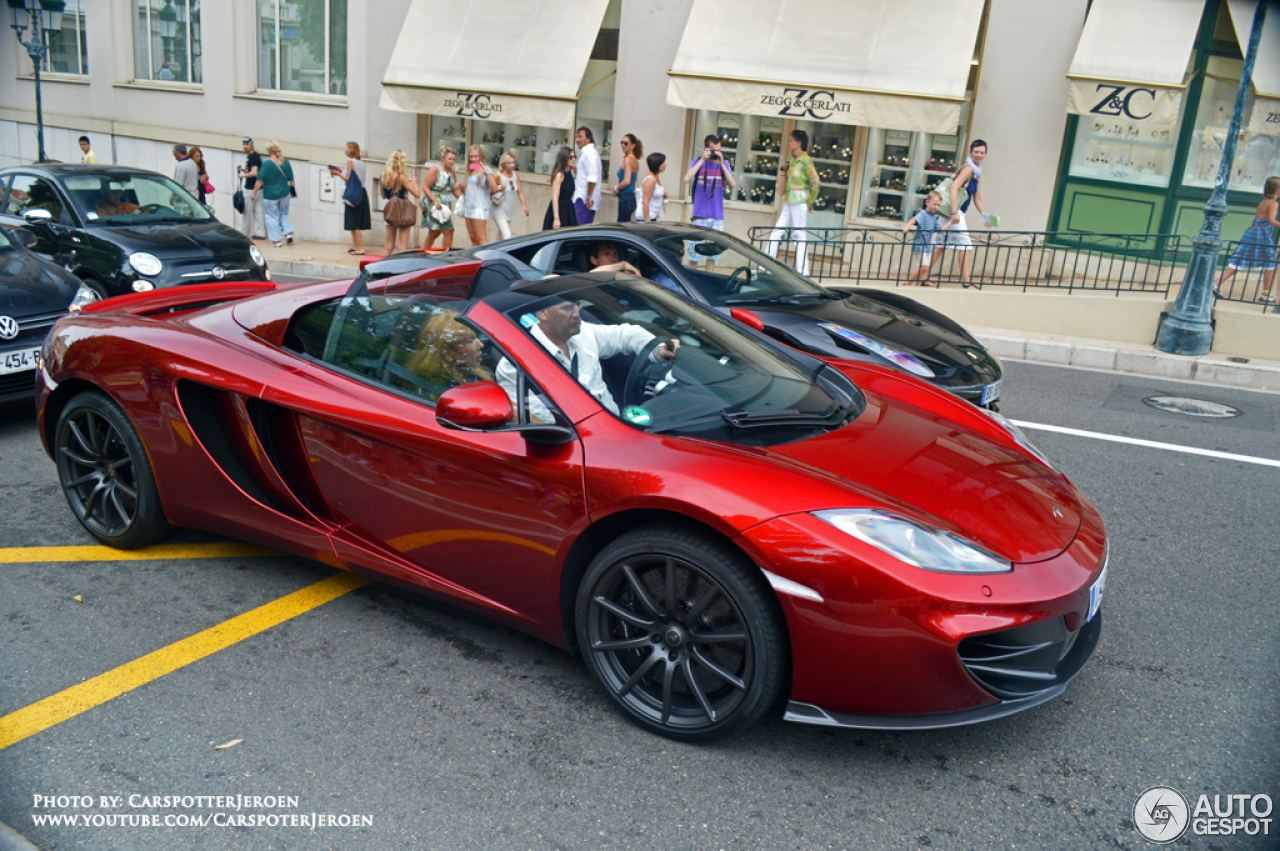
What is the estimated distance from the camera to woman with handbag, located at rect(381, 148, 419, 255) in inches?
574

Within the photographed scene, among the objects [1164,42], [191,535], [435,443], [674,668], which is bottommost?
[191,535]

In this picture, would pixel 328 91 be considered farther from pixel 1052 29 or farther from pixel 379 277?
pixel 379 277

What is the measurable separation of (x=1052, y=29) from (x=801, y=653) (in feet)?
42.7

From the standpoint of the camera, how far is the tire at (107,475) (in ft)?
13.7

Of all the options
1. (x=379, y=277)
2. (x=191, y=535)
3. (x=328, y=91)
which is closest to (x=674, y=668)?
(x=379, y=277)

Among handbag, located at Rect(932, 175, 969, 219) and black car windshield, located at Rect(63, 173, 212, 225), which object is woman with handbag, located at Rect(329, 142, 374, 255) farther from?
handbag, located at Rect(932, 175, 969, 219)

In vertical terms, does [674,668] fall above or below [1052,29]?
below

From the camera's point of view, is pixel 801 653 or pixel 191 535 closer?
pixel 801 653

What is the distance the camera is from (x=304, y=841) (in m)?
2.64

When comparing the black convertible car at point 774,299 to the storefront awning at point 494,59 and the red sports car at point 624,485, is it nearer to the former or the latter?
the red sports car at point 624,485

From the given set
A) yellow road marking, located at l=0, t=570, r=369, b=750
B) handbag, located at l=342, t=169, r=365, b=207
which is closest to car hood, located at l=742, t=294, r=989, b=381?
yellow road marking, located at l=0, t=570, r=369, b=750

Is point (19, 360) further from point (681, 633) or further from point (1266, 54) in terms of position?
point (1266, 54)

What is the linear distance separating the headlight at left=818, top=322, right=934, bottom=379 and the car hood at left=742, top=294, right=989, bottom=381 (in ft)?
0.15

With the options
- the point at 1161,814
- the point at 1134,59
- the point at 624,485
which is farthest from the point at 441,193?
the point at 1161,814
